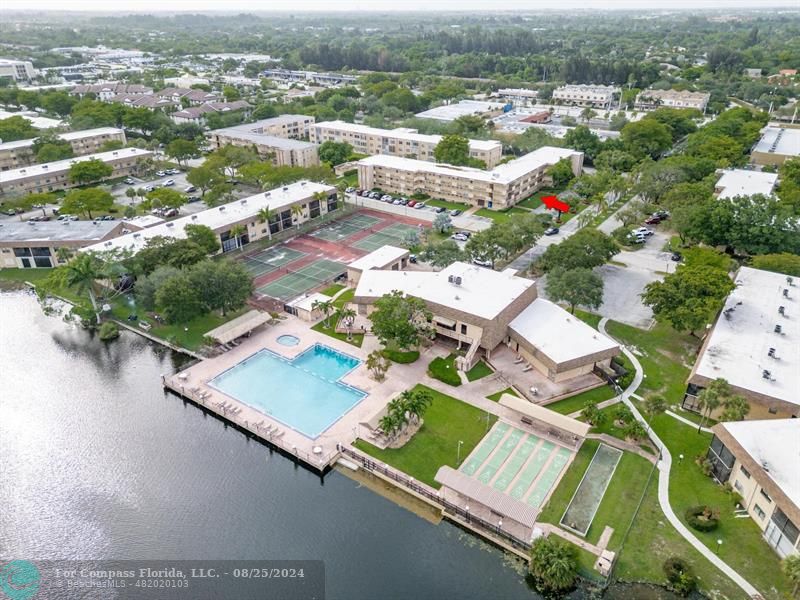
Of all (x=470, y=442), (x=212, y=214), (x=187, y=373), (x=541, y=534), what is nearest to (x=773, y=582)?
(x=541, y=534)

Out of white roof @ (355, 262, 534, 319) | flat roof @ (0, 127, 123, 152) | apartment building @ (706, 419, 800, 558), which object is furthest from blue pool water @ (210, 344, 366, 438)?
flat roof @ (0, 127, 123, 152)

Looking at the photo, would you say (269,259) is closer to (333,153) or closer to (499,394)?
(499,394)

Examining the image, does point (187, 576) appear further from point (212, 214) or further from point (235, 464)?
point (212, 214)

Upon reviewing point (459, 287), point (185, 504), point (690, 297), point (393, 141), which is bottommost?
point (185, 504)

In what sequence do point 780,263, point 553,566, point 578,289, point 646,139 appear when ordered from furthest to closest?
point 646,139, point 780,263, point 578,289, point 553,566

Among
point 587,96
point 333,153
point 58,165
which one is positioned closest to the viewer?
point 58,165

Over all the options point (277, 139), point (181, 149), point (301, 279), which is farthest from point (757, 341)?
point (181, 149)

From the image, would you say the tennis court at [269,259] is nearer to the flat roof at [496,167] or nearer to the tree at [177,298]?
the tree at [177,298]
